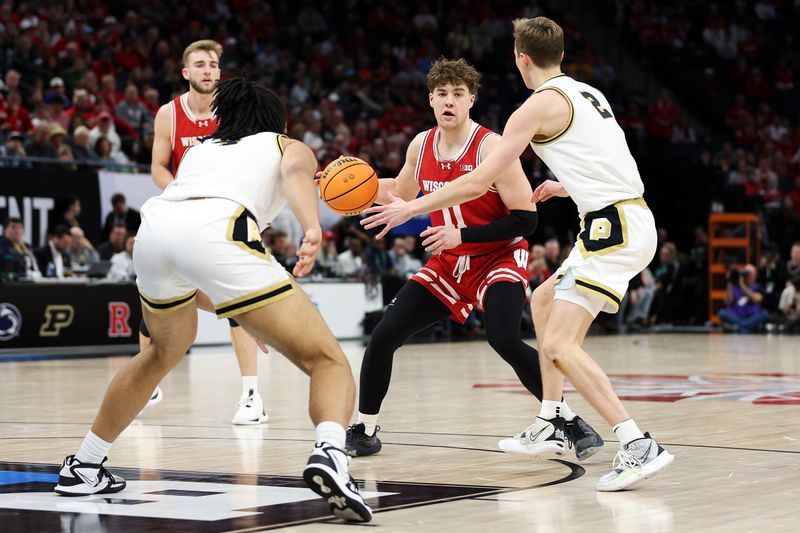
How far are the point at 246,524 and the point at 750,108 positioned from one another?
26812 millimetres

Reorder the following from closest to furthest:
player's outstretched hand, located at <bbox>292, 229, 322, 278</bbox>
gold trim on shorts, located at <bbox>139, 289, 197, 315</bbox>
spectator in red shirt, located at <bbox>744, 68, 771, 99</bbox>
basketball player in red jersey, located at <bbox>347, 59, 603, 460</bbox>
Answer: player's outstretched hand, located at <bbox>292, 229, 322, 278</bbox>, gold trim on shorts, located at <bbox>139, 289, 197, 315</bbox>, basketball player in red jersey, located at <bbox>347, 59, 603, 460</bbox>, spectator in red shirt, located at <bbox>744, 68, 771, 99</bbox>

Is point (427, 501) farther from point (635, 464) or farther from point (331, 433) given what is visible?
point (635, 464)

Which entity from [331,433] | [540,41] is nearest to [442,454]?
[331,433]

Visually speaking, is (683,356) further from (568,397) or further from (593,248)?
(593,248)

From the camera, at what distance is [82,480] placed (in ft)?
17.7

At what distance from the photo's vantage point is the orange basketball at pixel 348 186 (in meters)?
6.03

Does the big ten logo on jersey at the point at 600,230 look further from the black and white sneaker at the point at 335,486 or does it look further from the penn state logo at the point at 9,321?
the penn state logo at the point at 9,321

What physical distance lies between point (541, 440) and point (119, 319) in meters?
10.4

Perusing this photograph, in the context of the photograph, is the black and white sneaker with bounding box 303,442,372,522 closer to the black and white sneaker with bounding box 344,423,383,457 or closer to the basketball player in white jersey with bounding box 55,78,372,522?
the basketball player in white jersey with bounding box 55,78,372,522

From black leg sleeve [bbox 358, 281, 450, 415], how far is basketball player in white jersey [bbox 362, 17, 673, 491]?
1159 mm

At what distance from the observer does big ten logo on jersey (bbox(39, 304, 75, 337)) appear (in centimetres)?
1528

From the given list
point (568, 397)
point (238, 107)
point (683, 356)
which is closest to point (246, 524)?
point (238, 107)

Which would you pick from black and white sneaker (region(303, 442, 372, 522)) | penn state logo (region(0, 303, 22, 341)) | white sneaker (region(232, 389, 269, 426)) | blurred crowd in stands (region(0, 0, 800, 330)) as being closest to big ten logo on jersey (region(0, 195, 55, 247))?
blurred crowd in stands (region(0, 0, 800, 330))

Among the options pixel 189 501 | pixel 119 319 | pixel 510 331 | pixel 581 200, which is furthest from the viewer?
pixel 119 319
